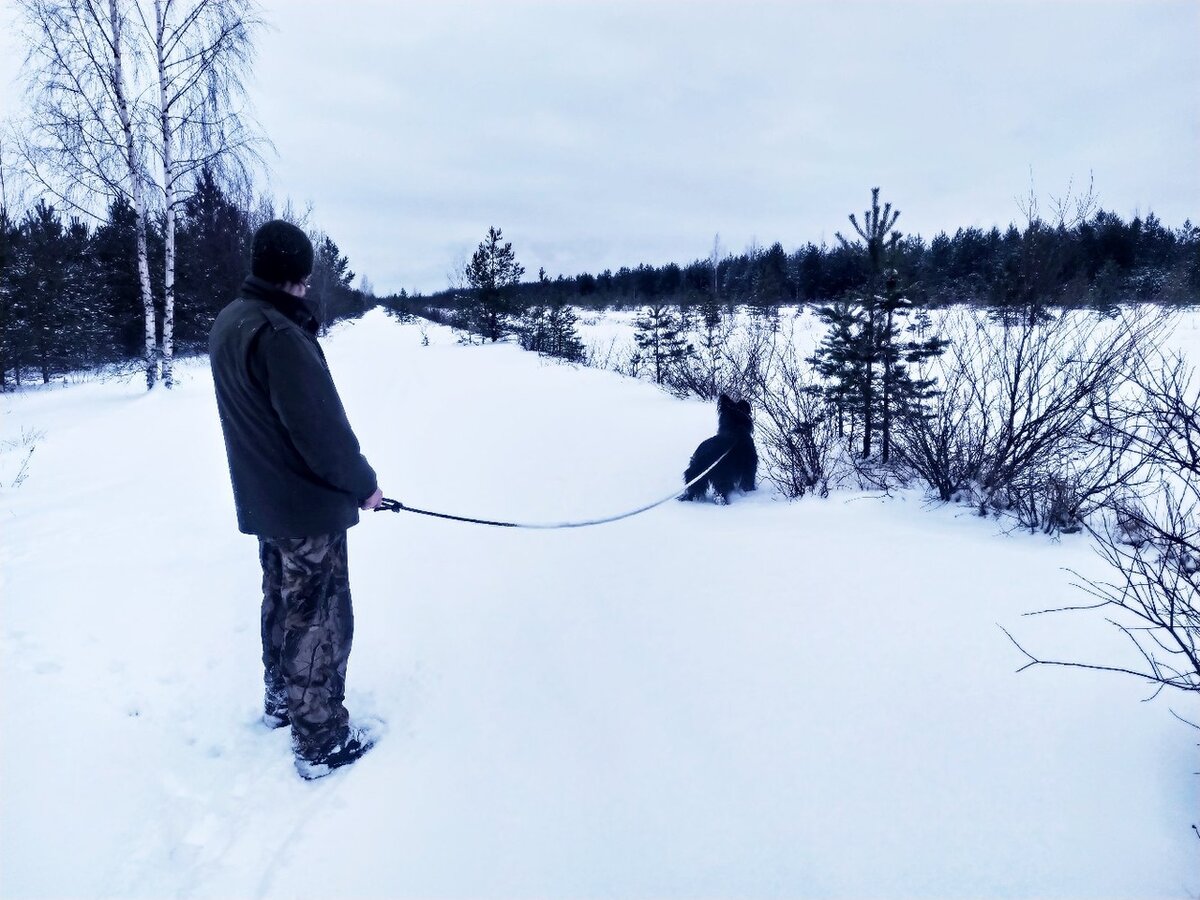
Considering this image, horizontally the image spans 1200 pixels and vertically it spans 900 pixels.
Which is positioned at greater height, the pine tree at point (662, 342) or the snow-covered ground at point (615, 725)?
the pine tree at point (662, 342)

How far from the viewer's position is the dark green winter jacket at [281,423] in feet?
6.11

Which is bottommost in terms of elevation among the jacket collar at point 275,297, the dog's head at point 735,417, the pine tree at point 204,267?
the dog's head at point 735,417

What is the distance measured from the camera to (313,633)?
210cm

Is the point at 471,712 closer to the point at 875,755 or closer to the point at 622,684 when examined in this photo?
the point at 622,684

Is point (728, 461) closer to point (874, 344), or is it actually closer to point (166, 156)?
point (874, 344)

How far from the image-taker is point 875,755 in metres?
1.96

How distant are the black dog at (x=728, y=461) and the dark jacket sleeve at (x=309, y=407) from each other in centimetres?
319

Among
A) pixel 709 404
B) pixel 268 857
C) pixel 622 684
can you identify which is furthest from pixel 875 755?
pixel 709 404

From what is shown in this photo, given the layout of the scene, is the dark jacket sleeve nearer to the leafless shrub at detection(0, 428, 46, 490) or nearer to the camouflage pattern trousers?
the camouflage pattern trousers

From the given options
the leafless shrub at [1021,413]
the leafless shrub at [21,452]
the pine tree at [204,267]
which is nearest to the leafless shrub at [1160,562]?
the leafless shrub at [1021,413]

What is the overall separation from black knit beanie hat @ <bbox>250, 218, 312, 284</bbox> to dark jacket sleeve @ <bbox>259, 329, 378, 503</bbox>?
249 mm

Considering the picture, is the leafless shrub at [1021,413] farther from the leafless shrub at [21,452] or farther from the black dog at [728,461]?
the leafless shrub at [21,452]

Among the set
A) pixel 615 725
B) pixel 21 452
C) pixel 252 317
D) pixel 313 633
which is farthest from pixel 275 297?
pixel 21 452

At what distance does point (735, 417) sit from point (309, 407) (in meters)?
3.92
